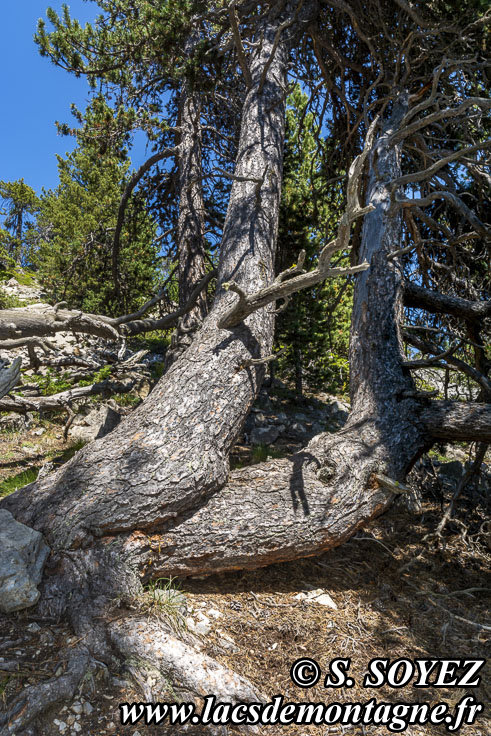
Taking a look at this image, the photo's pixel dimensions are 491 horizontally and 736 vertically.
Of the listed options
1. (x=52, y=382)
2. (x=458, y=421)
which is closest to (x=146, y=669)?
(x=458, y=421)

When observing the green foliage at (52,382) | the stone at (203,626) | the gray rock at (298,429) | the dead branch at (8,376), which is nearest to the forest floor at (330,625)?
the stone at (203,626)

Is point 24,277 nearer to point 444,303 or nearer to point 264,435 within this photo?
point 264,435

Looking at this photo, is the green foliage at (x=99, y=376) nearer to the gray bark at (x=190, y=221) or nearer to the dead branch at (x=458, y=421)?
the gray bark at (x=190, y=221)

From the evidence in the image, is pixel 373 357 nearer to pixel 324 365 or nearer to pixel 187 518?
pixel 187 518

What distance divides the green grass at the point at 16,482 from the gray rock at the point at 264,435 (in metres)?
3.02

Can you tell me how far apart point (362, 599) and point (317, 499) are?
87cm

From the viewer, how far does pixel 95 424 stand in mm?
5934

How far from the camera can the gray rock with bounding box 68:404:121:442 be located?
5742 millimetres

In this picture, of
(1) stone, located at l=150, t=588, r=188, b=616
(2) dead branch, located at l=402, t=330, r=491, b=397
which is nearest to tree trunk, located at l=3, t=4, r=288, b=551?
(1) stone, located at l=150, t=588, r=188, b=616

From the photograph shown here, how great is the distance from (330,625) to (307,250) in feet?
19.6

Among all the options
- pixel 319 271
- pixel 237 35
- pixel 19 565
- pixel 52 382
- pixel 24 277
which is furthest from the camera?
pixel 24 277

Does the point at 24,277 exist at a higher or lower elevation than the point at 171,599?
higher

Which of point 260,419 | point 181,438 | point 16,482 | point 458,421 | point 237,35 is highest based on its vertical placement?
point 237,35

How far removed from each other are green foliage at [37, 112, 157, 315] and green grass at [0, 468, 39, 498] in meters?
3.89
